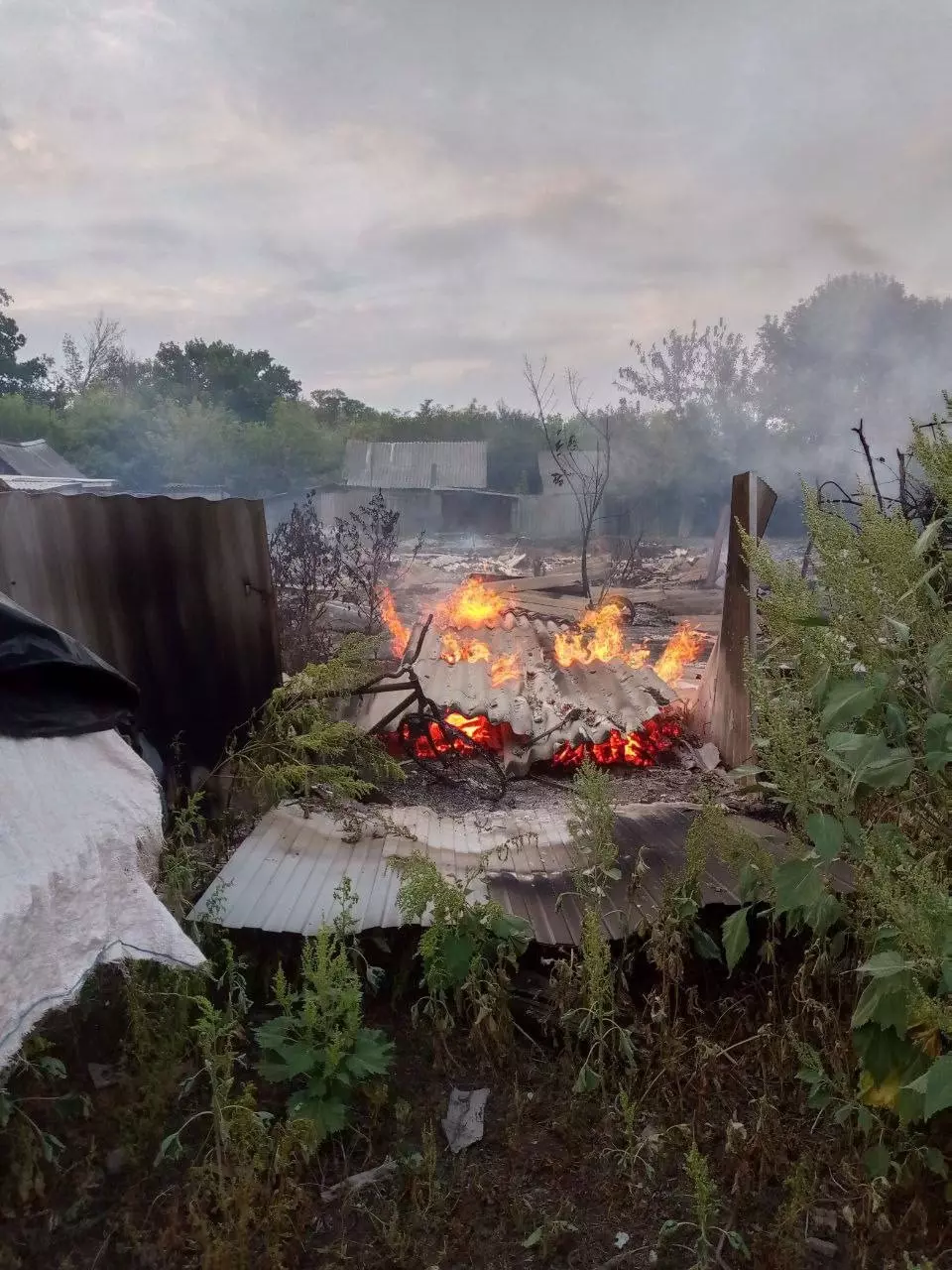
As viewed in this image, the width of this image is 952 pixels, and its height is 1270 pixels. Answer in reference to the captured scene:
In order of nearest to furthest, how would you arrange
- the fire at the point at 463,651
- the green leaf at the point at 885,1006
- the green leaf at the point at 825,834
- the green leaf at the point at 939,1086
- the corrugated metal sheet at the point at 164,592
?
1. the green leaf at the point at 939,1086
2. the green leaf at the point at 825,834
3. the green leaf at the point at 885,1006
4. the corrugated metal sheet at the point at 164,592
5. the fire at the point at 463,651

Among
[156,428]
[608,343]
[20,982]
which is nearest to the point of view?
[20,982]

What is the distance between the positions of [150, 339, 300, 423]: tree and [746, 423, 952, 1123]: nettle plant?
44510 mm

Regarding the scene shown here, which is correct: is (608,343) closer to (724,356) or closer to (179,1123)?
(724,356)

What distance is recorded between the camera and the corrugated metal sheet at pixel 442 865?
11.1ft

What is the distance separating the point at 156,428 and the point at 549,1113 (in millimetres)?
34981

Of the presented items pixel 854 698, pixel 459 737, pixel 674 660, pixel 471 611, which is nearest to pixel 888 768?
pixel 854 698

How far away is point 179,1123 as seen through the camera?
9.01 ft

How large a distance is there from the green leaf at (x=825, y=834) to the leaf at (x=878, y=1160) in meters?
1.04

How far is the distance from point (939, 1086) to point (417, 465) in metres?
35.0

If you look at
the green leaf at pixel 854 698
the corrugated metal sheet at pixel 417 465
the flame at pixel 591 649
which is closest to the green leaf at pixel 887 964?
the green leaf at pixel 854 698

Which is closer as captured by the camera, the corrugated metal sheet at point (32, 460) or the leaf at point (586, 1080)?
the leaf at point (586, 1080)

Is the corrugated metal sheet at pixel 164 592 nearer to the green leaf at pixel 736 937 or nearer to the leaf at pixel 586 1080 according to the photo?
the leaf at pixel 586 1080

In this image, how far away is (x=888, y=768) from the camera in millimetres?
1886

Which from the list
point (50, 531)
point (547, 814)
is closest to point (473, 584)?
point (547, 814)
